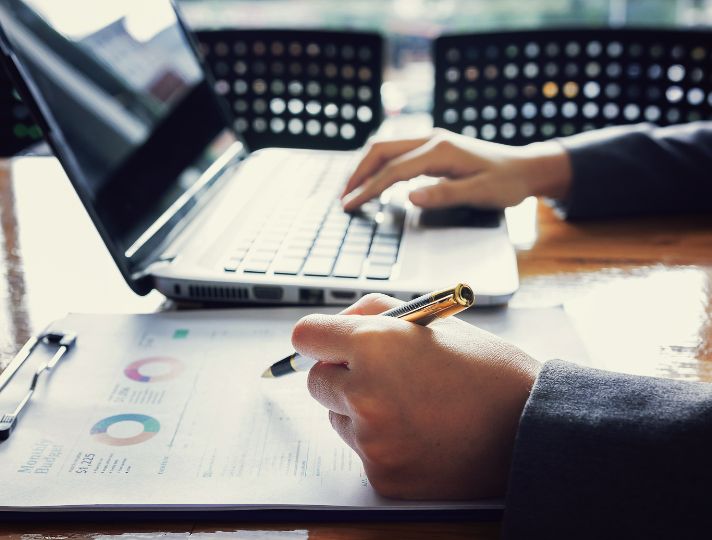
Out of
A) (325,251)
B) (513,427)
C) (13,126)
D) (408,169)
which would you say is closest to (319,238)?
(325,251)

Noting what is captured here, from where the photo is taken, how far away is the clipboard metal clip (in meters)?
0.50

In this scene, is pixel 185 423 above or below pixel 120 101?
below

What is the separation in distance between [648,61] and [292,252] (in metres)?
0.75

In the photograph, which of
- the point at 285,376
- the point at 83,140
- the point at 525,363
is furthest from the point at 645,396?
the point at 83,140

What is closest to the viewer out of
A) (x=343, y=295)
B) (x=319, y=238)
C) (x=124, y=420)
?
(x=124, y=420)

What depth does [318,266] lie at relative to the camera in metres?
0.70

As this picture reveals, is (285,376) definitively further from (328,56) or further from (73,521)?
(328,56)

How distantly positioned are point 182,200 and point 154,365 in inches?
12.3

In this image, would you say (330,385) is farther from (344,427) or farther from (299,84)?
(299,84)

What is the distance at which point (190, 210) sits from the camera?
33.6 inches

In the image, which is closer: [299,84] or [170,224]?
[170,224]

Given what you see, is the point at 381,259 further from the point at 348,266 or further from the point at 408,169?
the point at 408,169

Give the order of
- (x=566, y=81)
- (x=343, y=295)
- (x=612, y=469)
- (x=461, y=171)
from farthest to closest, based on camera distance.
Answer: (x=566, y=81), (x=461, y=171), (x=343, y=295), (x=612, y=469)

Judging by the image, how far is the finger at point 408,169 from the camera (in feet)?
2.76
